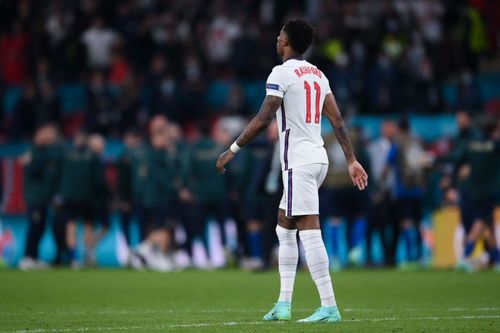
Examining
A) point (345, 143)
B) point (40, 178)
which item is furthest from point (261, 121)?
point (40, 178)

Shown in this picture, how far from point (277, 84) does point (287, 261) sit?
1.63 m

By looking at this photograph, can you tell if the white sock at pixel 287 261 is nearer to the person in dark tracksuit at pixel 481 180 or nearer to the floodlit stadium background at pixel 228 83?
the floodlit stadium background at pixel 228 83

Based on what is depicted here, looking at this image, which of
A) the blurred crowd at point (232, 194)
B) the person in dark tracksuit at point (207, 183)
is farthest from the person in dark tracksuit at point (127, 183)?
the person in dark tracksuit at point (207, 183)

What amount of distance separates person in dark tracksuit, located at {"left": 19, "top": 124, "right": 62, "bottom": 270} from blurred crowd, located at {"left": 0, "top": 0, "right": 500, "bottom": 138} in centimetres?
378

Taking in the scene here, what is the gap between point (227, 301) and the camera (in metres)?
13.2

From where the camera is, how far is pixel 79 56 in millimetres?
28500

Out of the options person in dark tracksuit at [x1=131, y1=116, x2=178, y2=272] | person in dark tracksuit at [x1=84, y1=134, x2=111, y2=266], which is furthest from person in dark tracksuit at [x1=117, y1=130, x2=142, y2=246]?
person in dark tracksuit at [x1=131, y1=116, x2=178, y2=272]

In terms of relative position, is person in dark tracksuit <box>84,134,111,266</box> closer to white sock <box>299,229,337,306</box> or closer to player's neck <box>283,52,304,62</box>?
player's neck <box>283,52,304,62</box>

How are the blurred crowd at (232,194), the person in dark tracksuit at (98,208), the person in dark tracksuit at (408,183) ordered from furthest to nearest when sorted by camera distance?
the person in dark tracksuit at (98,208)
the person in dark tracksuit at (408,183)
the blurred crowd at (232,194)

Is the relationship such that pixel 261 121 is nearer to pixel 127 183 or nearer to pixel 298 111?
pixel 298 111

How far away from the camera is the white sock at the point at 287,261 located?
1022 cm

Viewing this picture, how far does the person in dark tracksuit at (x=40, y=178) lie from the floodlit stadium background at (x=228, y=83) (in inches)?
13.6

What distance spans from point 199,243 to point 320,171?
13786 millimetres

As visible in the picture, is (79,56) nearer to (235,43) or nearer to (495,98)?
(235,43)
